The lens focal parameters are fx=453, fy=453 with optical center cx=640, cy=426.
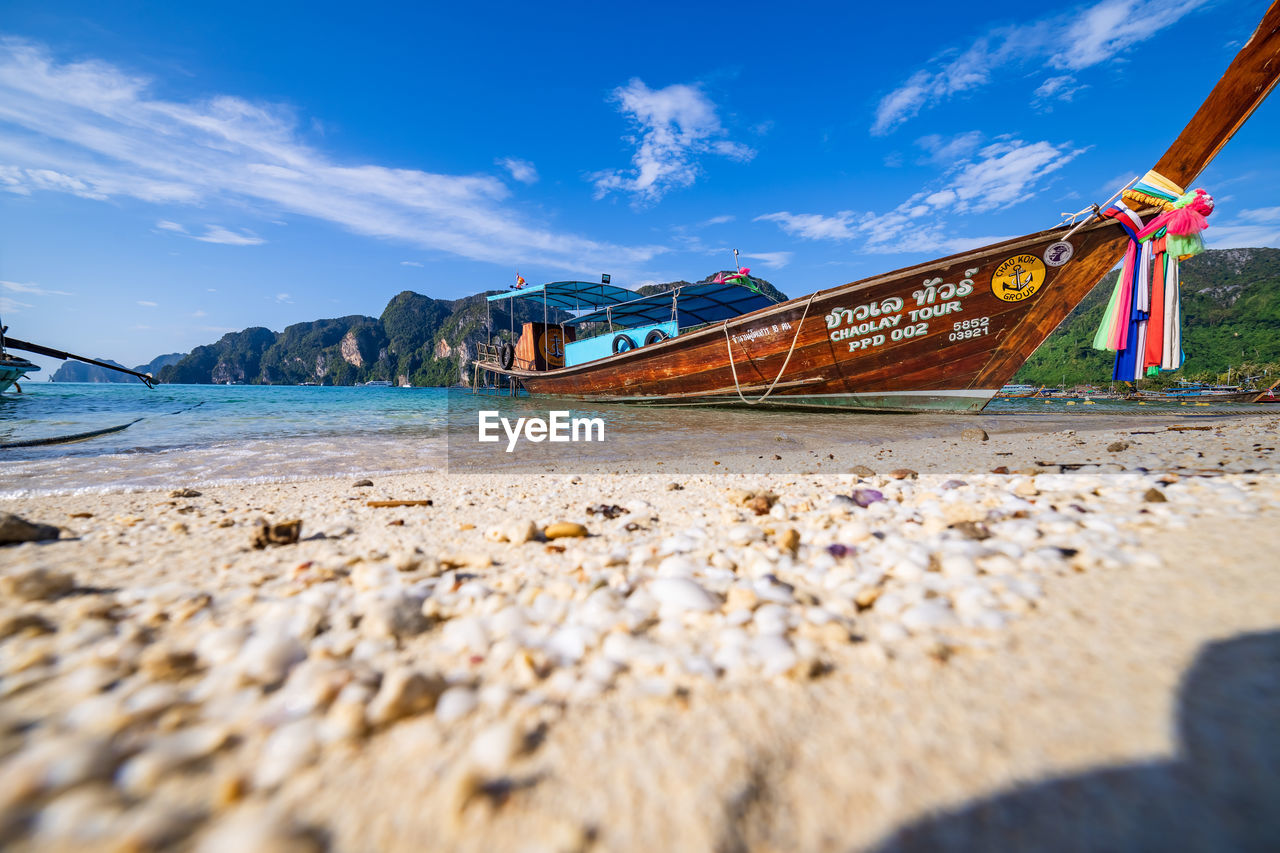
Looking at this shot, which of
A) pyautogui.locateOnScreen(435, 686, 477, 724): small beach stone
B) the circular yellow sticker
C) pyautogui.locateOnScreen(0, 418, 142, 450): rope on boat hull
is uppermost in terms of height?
the circular yellow sticker

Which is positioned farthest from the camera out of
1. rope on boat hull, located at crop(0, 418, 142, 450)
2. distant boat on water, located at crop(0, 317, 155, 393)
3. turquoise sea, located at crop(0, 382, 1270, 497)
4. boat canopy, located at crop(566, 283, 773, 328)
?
boat canopy, located at crop(566, 283, 773, 328)

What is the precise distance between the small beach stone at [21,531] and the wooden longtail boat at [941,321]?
32.7ft

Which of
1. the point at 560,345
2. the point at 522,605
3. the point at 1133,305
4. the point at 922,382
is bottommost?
the point at 522,605

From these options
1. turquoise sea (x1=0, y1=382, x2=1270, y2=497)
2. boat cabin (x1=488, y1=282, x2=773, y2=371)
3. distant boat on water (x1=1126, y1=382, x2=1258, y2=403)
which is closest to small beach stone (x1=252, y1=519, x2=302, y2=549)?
turquoise sea (x1=0, y1=382, x2=1270, y2=497)

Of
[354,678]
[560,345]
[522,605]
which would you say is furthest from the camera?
[560,345]

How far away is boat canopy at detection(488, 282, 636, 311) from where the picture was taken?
53.7 ft

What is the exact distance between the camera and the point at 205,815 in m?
0.75

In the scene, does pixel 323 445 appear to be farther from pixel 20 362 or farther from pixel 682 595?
pixel 20 362

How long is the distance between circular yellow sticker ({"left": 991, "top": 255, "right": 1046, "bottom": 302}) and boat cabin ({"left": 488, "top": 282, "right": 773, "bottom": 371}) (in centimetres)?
624

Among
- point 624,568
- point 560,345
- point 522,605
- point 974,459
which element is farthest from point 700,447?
point 560,345

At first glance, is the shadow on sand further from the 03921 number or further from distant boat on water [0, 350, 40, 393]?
distant boat on water [0, 350, 40, 393]

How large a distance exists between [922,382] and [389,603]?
1038 cm

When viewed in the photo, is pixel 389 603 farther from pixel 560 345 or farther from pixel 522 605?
pixel 560 345

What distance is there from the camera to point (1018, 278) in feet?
26.7
